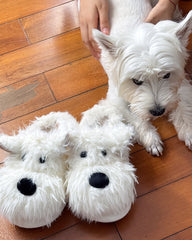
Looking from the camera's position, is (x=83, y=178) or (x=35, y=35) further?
(x=35, y=35)

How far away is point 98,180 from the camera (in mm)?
978

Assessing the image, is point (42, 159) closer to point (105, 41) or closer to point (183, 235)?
point (105, 41)

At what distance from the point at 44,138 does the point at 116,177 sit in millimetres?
300

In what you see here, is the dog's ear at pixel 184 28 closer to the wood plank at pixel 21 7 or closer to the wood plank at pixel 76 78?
the wood plank at pixel 76 78

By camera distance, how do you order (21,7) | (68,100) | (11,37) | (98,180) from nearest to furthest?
(98,180)
(68,100)
(11,37)
(21,7)

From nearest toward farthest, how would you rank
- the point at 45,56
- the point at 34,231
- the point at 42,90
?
the point at 34,231
the point at 42,90
the point at 45,56

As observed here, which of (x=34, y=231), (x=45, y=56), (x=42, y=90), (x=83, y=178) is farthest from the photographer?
(x=45, y=56)

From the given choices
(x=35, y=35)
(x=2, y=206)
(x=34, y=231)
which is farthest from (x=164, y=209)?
(x=35, y=35)

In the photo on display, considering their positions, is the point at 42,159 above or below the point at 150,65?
below

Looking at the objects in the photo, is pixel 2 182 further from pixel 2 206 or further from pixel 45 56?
pixel 45 56

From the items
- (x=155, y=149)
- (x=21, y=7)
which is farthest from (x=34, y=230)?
(x=21, y=7)

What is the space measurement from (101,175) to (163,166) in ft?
1.32

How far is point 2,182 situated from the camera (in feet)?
3.32

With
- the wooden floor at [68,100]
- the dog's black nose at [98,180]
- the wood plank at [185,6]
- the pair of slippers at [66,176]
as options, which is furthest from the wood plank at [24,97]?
the wood plank at [185,6]
